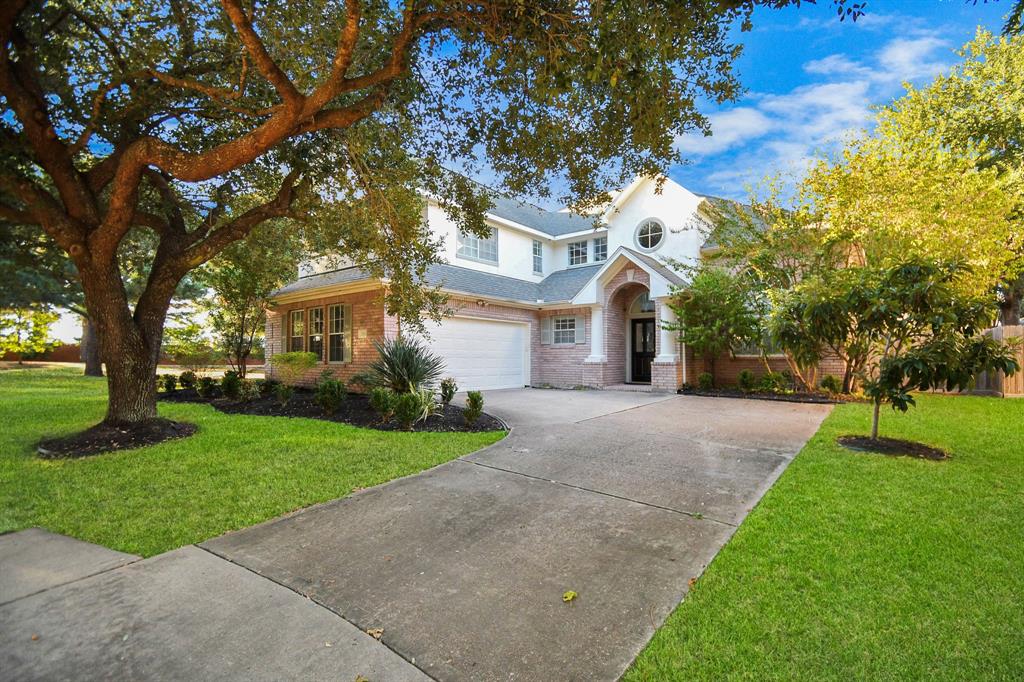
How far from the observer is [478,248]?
16703 mm

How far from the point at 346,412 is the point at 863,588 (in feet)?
29.7

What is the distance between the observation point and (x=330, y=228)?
849 centimetres

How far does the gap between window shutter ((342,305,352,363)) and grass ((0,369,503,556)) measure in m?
4.79

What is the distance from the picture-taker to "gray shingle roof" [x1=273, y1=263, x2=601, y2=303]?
557 inches

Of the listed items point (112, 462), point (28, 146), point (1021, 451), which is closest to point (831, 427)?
point (1021, 451)

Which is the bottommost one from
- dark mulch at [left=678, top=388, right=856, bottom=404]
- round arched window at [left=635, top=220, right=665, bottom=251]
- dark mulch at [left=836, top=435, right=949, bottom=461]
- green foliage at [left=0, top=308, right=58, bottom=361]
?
dark mulch at [left=836, top=435, right=949, bottom=461]

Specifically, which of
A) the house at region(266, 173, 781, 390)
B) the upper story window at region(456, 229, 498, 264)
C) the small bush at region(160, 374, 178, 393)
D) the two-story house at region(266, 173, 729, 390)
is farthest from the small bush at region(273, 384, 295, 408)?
the upper story window at region(456, 229, 498, 264)

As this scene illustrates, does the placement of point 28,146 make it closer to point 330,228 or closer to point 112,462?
point 330,228

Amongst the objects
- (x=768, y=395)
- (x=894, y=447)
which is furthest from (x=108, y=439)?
(x=768, y=395)

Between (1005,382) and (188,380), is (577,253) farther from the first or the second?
(188,380)

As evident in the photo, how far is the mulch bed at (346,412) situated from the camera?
337 inches

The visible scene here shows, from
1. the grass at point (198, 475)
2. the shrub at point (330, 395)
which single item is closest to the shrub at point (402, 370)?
the shrub at point (330, 395)

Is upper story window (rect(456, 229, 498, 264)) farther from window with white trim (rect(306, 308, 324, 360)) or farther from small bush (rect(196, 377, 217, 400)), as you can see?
small bush (rect(196, 377, 217, 400))

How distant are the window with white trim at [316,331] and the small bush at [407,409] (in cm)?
775
